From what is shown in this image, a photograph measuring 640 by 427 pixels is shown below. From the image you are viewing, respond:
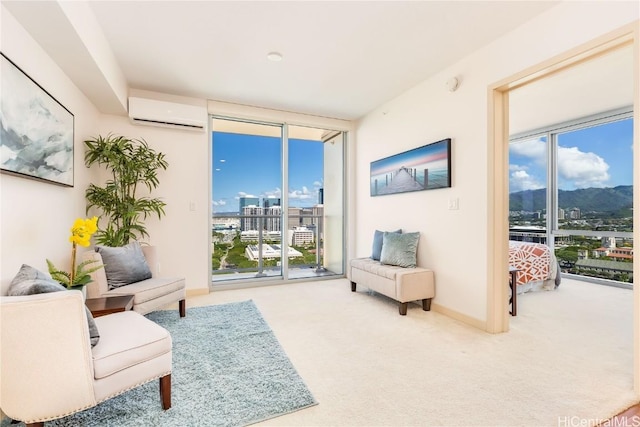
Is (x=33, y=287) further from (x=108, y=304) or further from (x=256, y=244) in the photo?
(x=256, y=244)

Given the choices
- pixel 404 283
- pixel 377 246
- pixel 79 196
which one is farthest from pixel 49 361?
pixel 377 246

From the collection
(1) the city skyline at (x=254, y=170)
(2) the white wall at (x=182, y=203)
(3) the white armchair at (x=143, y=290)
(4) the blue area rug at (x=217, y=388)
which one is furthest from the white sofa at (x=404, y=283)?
(2) the white wall at (x=182, y=203)

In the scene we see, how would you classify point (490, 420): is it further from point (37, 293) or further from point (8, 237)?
point (8, 237)

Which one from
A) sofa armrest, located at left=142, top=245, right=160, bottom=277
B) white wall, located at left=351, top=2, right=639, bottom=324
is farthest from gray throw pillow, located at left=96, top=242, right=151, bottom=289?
white wall, located at left=351, top=2, right=639, bottom=324

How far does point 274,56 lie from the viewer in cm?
283

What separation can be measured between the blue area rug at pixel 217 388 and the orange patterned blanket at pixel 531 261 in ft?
10.4

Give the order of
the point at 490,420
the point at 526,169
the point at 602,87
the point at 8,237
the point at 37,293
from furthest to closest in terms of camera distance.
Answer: the point at 526,169
the point at 602,87
the point at 8,237
the point at 490,420
the point at 37,293

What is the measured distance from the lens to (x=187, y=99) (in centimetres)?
383

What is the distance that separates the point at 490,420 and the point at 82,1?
3502mm

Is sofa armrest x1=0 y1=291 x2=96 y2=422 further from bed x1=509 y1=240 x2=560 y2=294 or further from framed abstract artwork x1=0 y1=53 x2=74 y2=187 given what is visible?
bed x1=509 y1=240 x2=560 y2=294

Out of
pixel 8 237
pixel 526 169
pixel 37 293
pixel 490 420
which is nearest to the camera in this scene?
pixel 37 293

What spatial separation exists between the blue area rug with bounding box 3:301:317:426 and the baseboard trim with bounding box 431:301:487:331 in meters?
1.77

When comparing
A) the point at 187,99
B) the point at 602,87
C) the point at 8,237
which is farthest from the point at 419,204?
the point at 8,237

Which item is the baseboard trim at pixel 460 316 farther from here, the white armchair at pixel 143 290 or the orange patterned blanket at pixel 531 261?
the white armchair at pixel 143 290
